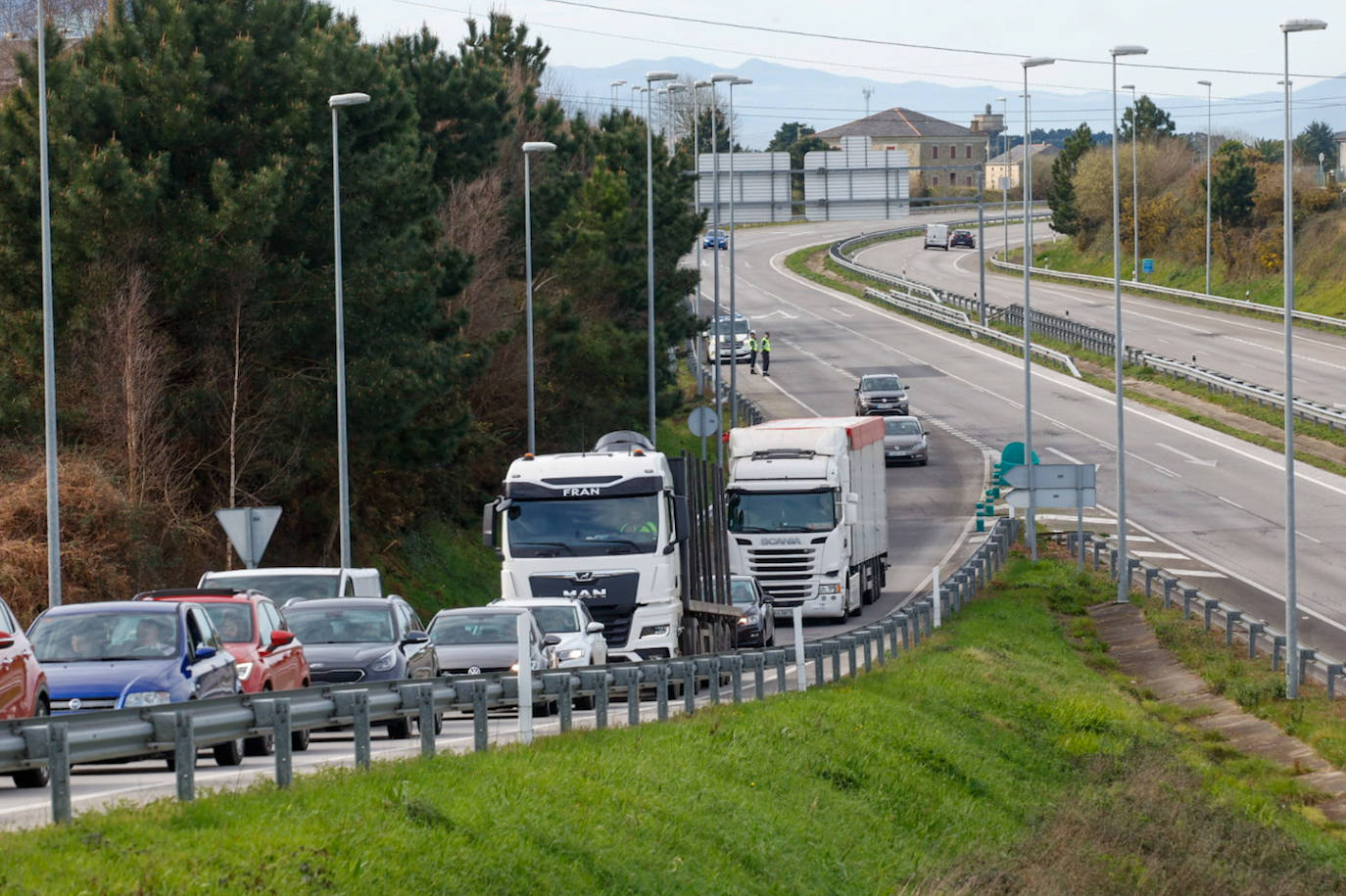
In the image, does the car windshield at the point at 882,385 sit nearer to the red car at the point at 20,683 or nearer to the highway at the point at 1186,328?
the highway at the point at 1186,328

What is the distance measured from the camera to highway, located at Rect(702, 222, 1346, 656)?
140 feet

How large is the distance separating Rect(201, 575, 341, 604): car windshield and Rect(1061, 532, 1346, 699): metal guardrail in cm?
1496

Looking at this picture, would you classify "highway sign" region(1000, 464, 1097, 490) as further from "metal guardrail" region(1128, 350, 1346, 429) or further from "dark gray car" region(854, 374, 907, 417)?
"dark gray car" region(854, 374, 907, 417)

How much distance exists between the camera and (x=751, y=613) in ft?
106

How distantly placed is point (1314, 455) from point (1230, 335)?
25.1 metres

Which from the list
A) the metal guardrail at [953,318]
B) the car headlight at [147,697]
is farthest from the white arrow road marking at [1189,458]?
the car headlight at [147,697]

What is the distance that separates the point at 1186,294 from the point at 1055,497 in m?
57.6

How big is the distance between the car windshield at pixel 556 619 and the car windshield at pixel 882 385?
42.5 meters

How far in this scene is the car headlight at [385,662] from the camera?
65.3 ft

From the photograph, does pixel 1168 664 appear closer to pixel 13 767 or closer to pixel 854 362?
pixel 13 767

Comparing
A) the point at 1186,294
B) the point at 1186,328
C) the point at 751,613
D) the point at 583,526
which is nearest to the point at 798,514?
the point at 751,613

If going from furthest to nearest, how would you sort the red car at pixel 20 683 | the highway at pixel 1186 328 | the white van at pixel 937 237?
the white van at pixel 937 237 → the highway at pixel 1186 328 → the red car at pixel 20 683

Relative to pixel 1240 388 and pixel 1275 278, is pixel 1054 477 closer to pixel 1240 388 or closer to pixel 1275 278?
pixel 1240 388

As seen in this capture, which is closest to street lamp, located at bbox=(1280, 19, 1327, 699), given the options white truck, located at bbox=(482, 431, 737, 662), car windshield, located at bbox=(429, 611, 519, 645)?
white truck, located at bbox=(482, 431, 737, 662)
